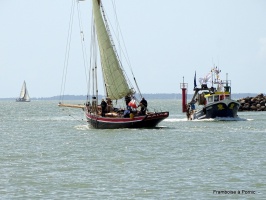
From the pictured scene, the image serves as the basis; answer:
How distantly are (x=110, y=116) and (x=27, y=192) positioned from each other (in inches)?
1105

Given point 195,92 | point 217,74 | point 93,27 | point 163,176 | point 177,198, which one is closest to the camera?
point 177,198

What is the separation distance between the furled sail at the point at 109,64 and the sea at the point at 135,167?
7067 mm

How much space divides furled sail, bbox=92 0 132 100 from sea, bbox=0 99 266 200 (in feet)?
23.2

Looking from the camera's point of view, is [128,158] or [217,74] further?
[217,74]

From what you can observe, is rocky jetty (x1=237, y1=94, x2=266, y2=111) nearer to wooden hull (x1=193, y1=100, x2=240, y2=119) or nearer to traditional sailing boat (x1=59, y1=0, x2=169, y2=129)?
wooden hull (x1=193, y1=100, x2=240, y2=119)

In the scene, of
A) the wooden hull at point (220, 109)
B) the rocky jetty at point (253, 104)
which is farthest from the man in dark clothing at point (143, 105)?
the rocky jetty at point (253, 104)

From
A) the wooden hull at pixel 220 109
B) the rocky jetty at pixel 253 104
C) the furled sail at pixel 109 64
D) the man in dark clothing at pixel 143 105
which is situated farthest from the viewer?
the rocky jetty at pixel 253 104

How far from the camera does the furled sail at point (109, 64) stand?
56.4 meters

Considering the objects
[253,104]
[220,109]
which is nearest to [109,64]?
[220,109]

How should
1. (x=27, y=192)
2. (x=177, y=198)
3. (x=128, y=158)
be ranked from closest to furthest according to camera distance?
(x=177, y=198), (x=27, y=192), (x=128, y=158)

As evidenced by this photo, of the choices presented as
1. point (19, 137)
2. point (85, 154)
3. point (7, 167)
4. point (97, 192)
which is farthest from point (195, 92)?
point (97, 192)

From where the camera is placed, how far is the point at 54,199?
24.0 m

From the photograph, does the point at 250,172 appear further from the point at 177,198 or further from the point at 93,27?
the point at 93,27

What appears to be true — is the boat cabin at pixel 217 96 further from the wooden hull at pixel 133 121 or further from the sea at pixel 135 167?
the sea at pixel 135 167
